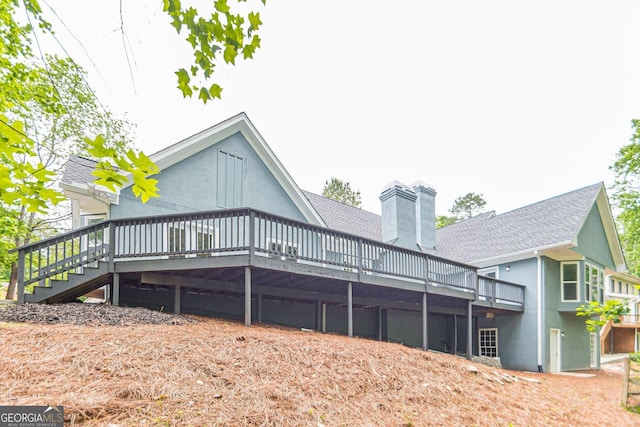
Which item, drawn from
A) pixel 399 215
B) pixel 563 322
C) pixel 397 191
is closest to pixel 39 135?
pixel 397 191

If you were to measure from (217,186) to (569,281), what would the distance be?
1517 cm

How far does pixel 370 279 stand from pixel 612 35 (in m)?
7.90

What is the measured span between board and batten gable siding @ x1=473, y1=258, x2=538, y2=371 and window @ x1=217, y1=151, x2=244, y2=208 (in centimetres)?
1225

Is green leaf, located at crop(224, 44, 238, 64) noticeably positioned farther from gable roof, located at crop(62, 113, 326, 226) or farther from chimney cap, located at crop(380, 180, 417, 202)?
chimney cap, located at crop(380, 180, 417, 202)

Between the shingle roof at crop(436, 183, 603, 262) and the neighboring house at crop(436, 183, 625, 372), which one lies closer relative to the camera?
the neighboring house at crop(436, 183, 625, 372)

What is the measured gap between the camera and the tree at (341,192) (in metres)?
41.7

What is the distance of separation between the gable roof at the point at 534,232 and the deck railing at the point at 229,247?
3082 mm

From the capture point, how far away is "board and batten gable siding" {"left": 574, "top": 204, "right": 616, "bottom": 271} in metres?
16.7

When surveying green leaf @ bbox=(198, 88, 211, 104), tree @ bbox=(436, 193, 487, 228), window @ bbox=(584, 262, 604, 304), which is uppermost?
tree @ bbox=(436, 193, 487, 228)

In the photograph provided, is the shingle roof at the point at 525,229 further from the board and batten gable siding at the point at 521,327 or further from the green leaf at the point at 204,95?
the green leaf at the point at 204,95

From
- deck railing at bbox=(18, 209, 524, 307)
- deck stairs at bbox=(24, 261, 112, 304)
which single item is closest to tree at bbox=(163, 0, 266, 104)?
deck railing at bbox=(18, 209, 524, 307)

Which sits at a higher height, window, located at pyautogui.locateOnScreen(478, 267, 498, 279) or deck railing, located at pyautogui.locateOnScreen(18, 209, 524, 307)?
deck railing, located at pyautogui.locateOnScreen(18, 209, 524, 307)

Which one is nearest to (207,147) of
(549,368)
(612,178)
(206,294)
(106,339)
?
(206,294)

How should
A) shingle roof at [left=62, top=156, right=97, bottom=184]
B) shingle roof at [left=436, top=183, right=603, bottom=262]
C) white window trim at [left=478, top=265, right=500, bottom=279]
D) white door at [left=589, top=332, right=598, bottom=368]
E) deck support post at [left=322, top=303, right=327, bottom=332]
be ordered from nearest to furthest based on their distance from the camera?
1. shingle roof at [left=62, top=156, right=97, bottom=184]
2. deck support post at [left=322, top=303, right=327, bottom=332]
3. shingle roof at [left=436, top=183, right=603, bottom=262]
4. white window trim at [left=478, top=265, right=500, bottom=279]
5. white door at [left=589, top=332, right=598, bottom=368]
